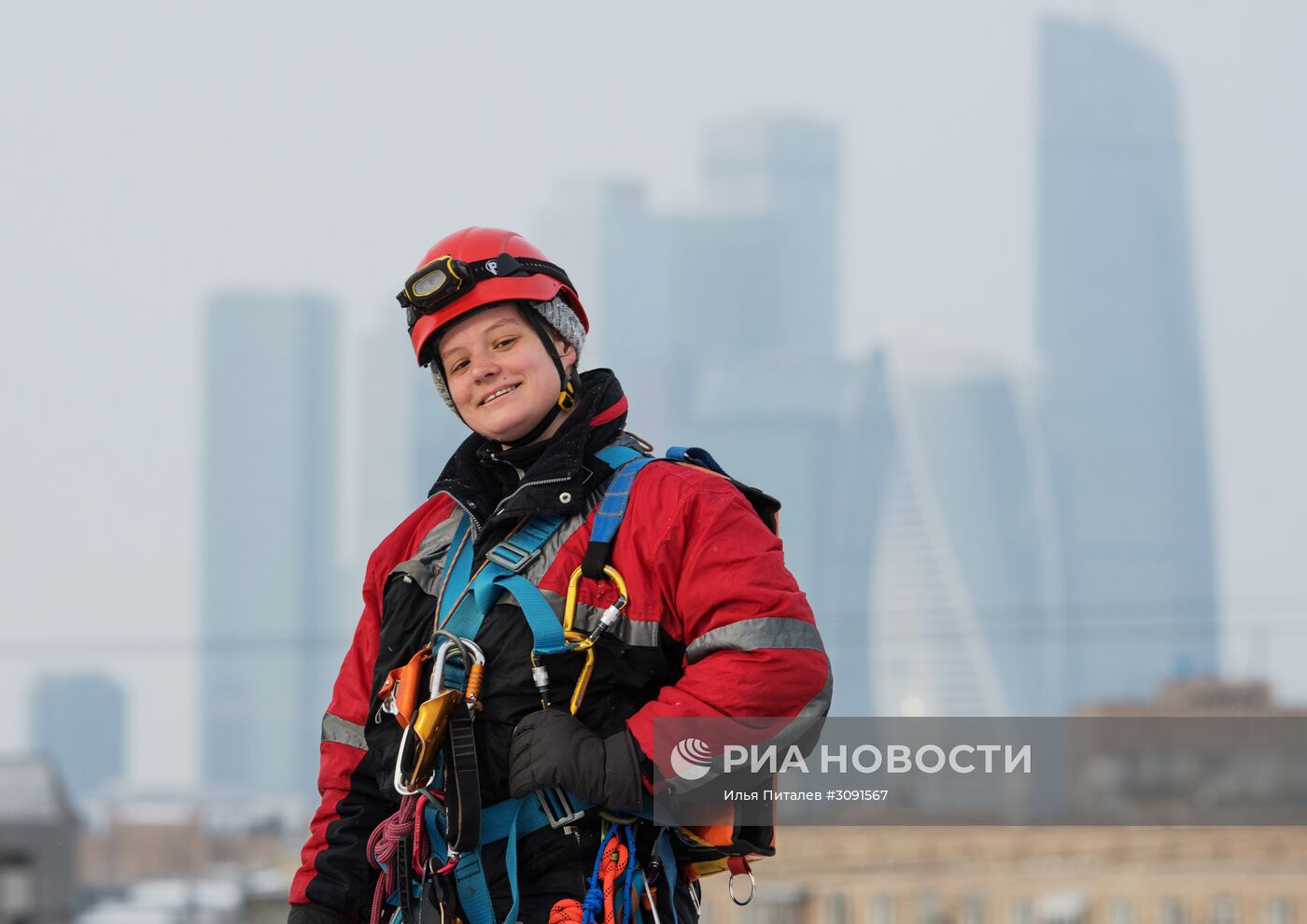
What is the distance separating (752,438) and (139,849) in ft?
350

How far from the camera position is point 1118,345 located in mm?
144625

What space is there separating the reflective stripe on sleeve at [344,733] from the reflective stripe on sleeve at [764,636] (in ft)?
2.36

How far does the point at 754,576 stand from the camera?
7.94 feet

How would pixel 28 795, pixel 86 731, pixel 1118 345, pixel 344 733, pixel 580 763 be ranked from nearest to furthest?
pixel 580 763 → pixel 344 733 → pixel 28 795 → pixel 86 731 → pixel 1118 345

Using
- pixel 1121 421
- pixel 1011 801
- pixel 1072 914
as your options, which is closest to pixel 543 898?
pixel 1011 801

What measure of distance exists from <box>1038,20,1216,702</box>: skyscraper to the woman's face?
114 m

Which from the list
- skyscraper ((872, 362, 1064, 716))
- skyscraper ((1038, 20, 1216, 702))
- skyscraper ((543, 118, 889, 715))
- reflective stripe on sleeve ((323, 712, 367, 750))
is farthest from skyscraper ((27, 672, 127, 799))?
reflective stripe on sleeve ((323, 712, 367, 750))

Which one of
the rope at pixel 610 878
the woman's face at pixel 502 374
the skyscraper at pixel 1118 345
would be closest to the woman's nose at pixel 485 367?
the woman's face at pixel 502 374

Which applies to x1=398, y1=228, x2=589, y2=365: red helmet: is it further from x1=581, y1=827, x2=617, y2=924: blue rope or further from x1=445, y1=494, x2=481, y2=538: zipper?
x1=581, y1=827, x2=617, y2=924: blue rope

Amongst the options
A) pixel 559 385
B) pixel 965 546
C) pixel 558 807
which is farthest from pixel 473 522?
pixel 965 546

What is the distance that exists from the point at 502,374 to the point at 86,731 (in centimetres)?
12813

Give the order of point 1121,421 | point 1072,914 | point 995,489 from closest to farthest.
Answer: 1. point 1072,914
2. point 995,489
3. point 1121,421

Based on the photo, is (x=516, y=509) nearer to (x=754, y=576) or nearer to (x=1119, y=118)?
(x=754, y=576)

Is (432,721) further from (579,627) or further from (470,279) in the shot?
(470,279)
